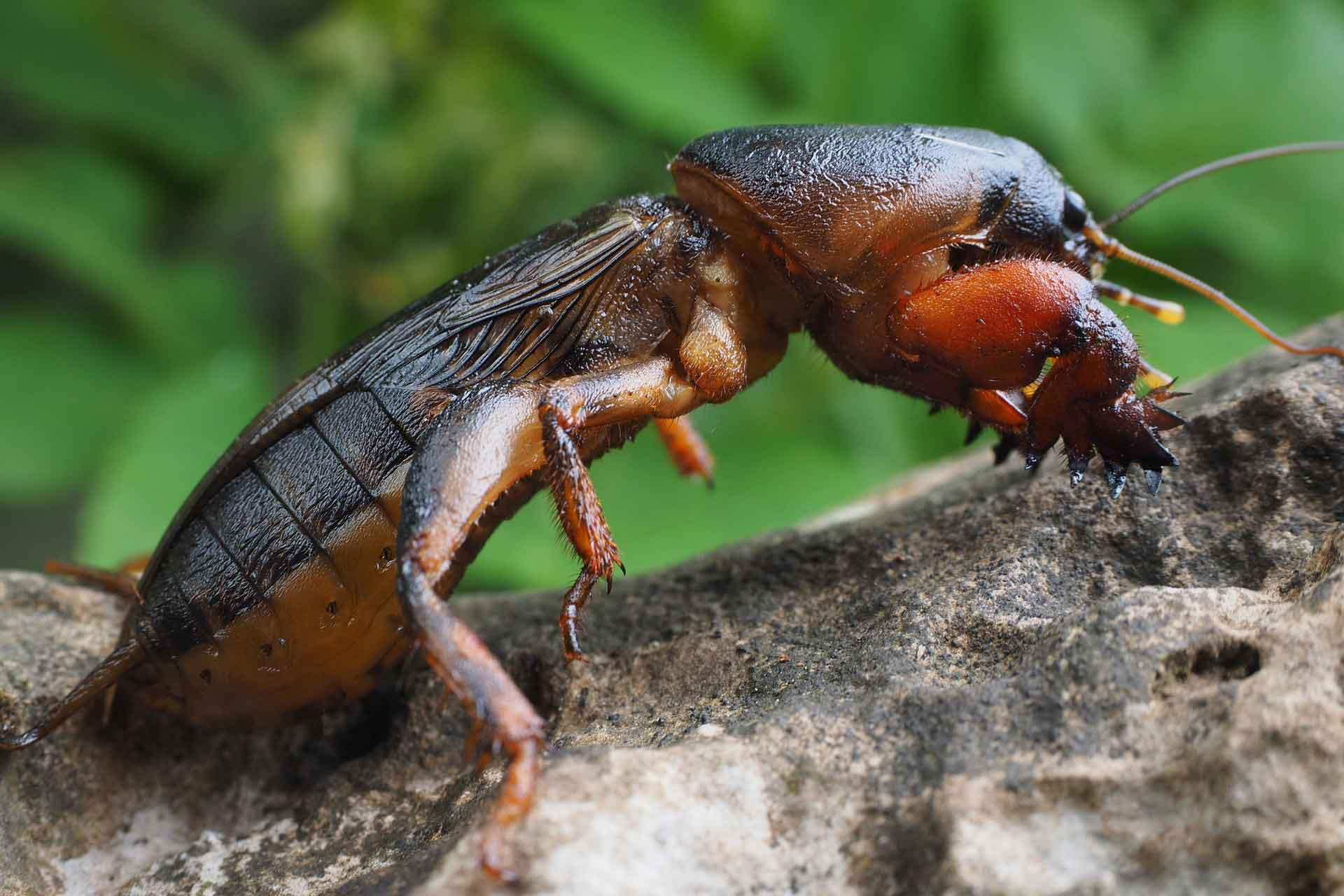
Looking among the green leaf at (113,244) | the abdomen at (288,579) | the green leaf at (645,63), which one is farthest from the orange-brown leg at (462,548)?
the green leaf at (113,244)

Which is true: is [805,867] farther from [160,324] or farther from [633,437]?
[160,324]

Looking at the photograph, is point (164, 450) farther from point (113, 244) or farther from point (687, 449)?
point (687, 449)

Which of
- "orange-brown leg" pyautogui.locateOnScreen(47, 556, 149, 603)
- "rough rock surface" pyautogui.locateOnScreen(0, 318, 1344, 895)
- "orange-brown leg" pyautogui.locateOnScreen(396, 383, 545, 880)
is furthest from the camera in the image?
"orange-brown leg" pyautogui.locateOnScreen(47, 556, 149, 603)

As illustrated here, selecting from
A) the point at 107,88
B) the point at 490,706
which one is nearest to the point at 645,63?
the point at 107,88

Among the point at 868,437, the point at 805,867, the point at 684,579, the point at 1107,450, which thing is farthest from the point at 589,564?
the point at 868,437

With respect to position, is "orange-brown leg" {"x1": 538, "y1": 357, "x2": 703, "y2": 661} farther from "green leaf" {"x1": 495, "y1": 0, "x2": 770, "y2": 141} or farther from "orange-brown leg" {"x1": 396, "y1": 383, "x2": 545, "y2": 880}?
"green leaf" {"x1": 495, "y1": 0, "x2": 770, "y2": 141}

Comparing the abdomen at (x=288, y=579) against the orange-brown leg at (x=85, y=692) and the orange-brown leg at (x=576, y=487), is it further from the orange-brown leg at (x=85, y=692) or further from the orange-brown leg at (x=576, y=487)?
the orange-brown leg at (x=576, y=487)

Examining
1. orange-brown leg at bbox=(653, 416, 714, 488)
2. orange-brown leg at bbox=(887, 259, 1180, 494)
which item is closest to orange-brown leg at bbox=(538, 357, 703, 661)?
orange-brown leg at bbox=(887, 259, 1180, 494)
